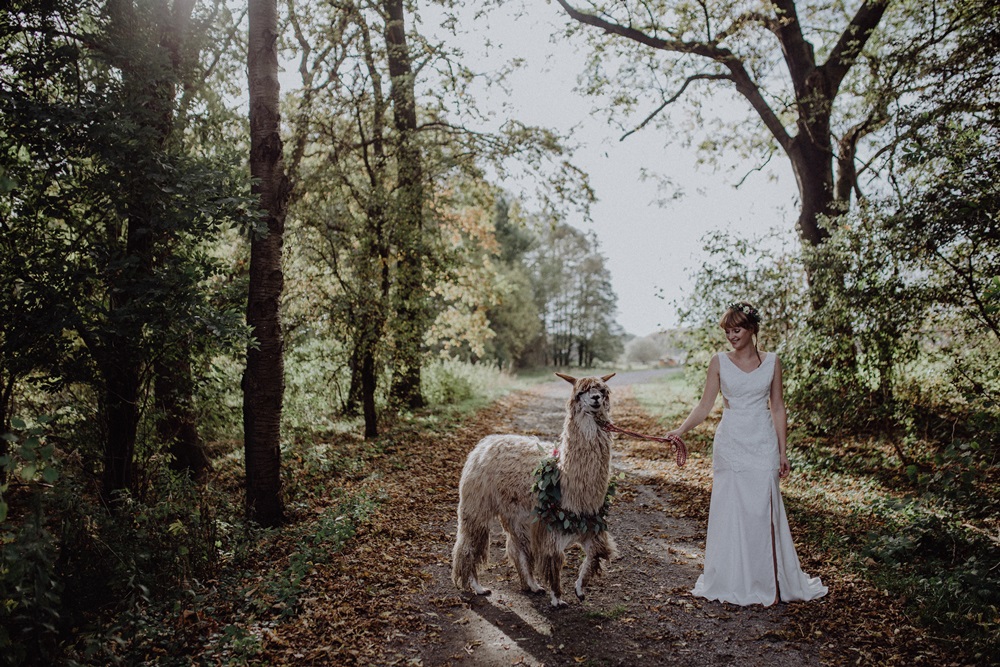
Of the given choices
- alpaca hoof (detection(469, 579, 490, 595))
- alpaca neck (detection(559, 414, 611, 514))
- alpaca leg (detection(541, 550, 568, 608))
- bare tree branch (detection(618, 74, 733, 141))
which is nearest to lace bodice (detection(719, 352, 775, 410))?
alpaca neck (detection(559, 414, 611, 514))

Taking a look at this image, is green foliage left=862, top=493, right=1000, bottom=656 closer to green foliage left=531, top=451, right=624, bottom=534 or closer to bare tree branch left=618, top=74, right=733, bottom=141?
green foliage left=531, top=451, right=624, bottom=534

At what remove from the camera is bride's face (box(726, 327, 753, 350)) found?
4789mm

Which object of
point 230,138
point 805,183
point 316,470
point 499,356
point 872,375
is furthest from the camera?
point 499,356

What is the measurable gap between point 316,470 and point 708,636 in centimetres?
637

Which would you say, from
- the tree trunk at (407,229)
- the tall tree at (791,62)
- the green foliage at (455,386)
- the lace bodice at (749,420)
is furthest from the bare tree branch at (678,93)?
the lace bodice at (749,420)

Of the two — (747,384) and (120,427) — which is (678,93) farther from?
(120,427)

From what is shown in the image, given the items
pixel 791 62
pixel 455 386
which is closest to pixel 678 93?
pixel 791 62

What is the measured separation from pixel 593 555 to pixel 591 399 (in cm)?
144

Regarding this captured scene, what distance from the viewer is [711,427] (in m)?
12.8

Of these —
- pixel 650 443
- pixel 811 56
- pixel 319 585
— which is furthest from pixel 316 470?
pixel 811 56

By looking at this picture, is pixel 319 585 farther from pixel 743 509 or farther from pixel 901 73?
pixel 901 73

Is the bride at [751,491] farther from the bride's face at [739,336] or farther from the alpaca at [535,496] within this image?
the alpaca at [535,496]

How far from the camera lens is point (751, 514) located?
4785 millimetres

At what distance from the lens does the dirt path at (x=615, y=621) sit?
4141 millimetres
